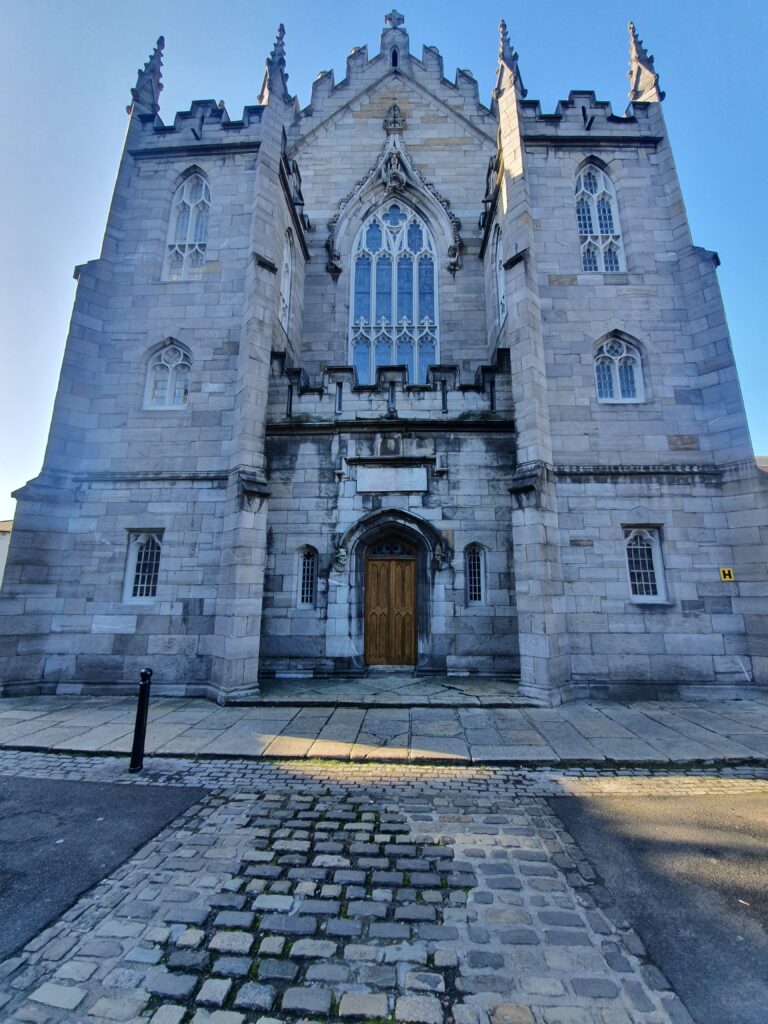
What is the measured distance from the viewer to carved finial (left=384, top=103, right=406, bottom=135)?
15414mm

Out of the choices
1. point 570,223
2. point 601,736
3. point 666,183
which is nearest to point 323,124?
point 570,223

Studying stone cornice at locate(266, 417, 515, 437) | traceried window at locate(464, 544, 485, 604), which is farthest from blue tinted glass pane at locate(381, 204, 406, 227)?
traceried window at locate(464, 544, 485, 604)

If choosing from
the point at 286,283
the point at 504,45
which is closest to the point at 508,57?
the point at 504,45

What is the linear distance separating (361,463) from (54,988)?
861cm

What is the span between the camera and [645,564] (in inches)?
357

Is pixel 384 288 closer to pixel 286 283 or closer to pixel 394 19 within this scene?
pixel 286 283

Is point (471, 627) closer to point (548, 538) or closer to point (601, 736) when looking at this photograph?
point (548, 538)

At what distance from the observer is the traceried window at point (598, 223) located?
1068cm

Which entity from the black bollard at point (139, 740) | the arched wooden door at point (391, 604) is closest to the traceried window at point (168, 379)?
the arched wooden door at point (391, 604)

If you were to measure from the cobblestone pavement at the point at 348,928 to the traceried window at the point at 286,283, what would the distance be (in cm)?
1167

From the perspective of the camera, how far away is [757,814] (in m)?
4.19

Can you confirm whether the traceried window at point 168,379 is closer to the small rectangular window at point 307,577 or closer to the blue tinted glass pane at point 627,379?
the small rectangular window at point 307,577

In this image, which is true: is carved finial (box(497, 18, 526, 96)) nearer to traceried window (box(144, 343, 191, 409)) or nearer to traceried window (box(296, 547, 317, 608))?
traceried window (box(144, 343, 191, 409))

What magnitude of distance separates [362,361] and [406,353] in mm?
1452
